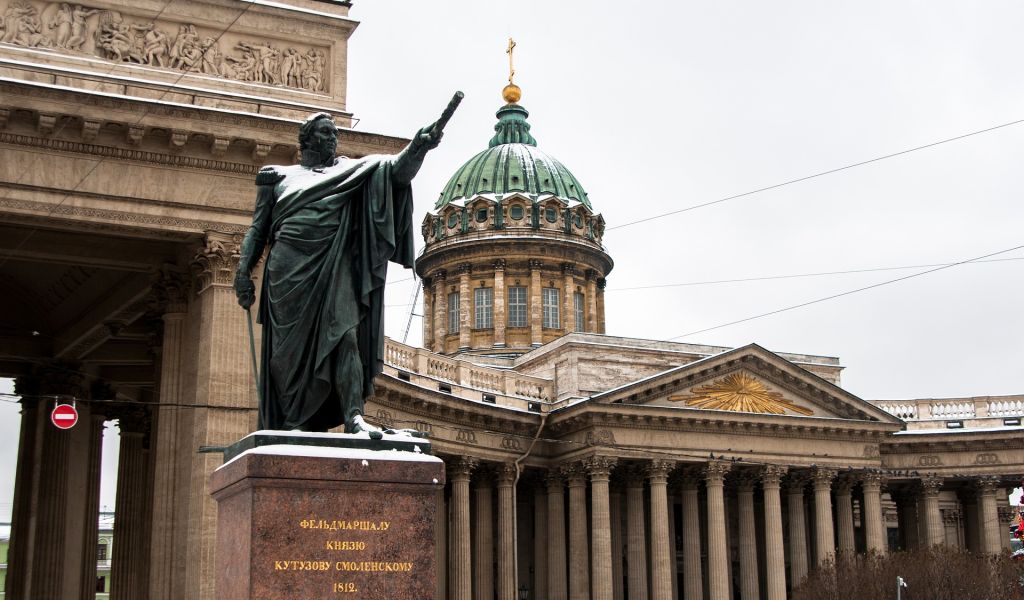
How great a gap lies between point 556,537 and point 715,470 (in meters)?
6.70

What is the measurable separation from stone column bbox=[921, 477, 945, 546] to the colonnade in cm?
9

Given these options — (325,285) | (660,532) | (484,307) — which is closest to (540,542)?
(660,532)

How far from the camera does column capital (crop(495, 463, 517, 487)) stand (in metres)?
50.5

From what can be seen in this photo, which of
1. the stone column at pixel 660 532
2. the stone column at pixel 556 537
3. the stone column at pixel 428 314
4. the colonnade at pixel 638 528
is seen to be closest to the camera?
the colonnade at pixel 638 528

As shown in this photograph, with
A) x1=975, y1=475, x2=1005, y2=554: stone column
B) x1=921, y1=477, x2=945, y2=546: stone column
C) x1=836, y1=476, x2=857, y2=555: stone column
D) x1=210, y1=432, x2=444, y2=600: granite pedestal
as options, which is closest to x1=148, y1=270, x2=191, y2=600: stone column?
x1=210, y1=432, x2=444, y2=600: granite pedestal

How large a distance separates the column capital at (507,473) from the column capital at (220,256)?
2656 cm

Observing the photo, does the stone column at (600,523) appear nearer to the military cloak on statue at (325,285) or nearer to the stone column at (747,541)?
the stone column at (747,541)

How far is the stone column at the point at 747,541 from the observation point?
55.5 meters

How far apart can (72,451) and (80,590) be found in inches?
136

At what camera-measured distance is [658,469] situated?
51938mm

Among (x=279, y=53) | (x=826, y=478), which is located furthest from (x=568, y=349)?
(x=279, y=53)

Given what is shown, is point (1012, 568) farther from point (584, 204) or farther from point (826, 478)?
point (584, 204)

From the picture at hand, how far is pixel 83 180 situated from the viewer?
24609 millimetres

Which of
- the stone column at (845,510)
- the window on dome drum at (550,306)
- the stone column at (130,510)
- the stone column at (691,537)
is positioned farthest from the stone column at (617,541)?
the stone column at (130,510)
